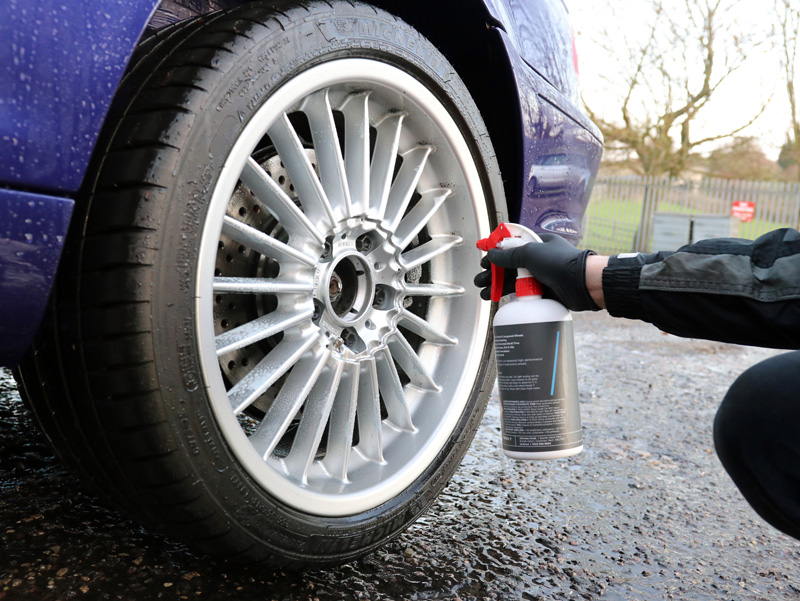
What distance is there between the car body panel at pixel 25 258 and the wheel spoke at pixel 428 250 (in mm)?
890

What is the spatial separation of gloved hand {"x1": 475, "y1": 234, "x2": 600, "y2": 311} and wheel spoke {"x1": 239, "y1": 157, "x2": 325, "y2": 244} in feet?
1.32

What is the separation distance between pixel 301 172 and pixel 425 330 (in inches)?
22.1

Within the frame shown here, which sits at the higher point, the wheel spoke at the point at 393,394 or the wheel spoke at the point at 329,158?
the wheel spoke at the point at 329,158

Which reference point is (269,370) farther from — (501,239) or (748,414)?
(748,414)

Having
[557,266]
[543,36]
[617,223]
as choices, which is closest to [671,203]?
[617,223]

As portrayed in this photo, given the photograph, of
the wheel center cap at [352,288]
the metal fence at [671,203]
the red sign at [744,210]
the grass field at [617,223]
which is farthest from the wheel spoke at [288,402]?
the red sign at [744,210]

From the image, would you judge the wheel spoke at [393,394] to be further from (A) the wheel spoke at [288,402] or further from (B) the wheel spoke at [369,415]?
(A) the wheel spoke at [288,402]

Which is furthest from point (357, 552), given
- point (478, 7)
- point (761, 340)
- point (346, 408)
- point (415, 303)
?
point (478, 7)

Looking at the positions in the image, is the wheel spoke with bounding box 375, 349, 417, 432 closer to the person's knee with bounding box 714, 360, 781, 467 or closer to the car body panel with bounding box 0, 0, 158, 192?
the person's knee with bounding box 714, 360, 781, 467

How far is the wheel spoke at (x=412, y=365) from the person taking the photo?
70.9 inches

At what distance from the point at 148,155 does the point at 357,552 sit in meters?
0.89

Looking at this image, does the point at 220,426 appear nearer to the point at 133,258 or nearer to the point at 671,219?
the point at 133,258

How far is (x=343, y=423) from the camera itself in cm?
162

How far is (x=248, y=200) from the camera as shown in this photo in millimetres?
1634
